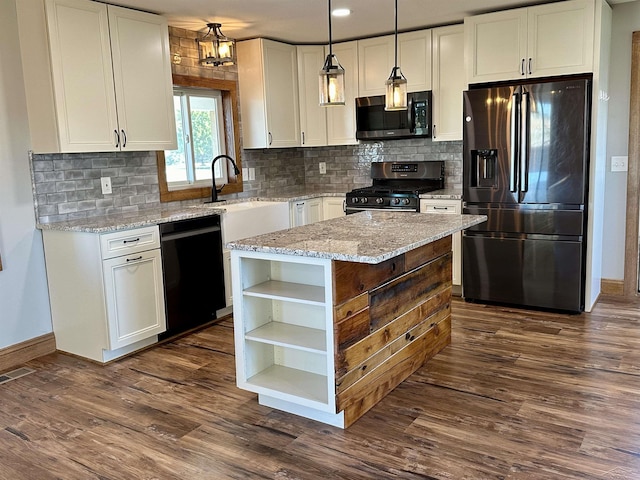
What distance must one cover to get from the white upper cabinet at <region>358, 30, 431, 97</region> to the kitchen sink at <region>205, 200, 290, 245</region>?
1.39 metres

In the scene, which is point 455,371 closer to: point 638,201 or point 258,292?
point 258,292

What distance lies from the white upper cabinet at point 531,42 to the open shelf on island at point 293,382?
2823mm

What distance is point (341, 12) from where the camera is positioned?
419cm

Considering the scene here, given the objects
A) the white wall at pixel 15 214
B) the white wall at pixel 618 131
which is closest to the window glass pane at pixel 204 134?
the white wall at pixel 15 214

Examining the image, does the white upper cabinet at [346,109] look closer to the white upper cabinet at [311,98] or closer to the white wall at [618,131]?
the white upper cabinet at [311,98]

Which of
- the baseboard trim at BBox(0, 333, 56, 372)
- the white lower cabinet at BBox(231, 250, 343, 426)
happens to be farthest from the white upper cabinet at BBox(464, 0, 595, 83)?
the baseboard trim at BBox(0, 333, 56, 372)

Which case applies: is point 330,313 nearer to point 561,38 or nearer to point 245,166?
point 561,38

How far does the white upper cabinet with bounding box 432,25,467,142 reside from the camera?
15.3 feet

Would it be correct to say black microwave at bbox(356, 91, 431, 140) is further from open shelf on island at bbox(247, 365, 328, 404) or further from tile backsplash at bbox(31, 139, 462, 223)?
open shelf on island at bbox(247, 365, 328, 404)

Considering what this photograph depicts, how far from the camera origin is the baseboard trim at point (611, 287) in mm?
4691

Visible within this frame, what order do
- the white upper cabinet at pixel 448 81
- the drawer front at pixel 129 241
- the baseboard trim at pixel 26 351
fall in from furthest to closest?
1. the white upper cabinet at pixel 448 81
2. the baseboard trim at pixel 26 351
3. the drawer front at pixel 129 241

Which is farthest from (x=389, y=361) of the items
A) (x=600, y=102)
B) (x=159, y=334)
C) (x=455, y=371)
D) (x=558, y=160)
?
(x=600, y=102)

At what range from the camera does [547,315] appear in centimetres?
425

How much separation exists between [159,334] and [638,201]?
390 centimetres
